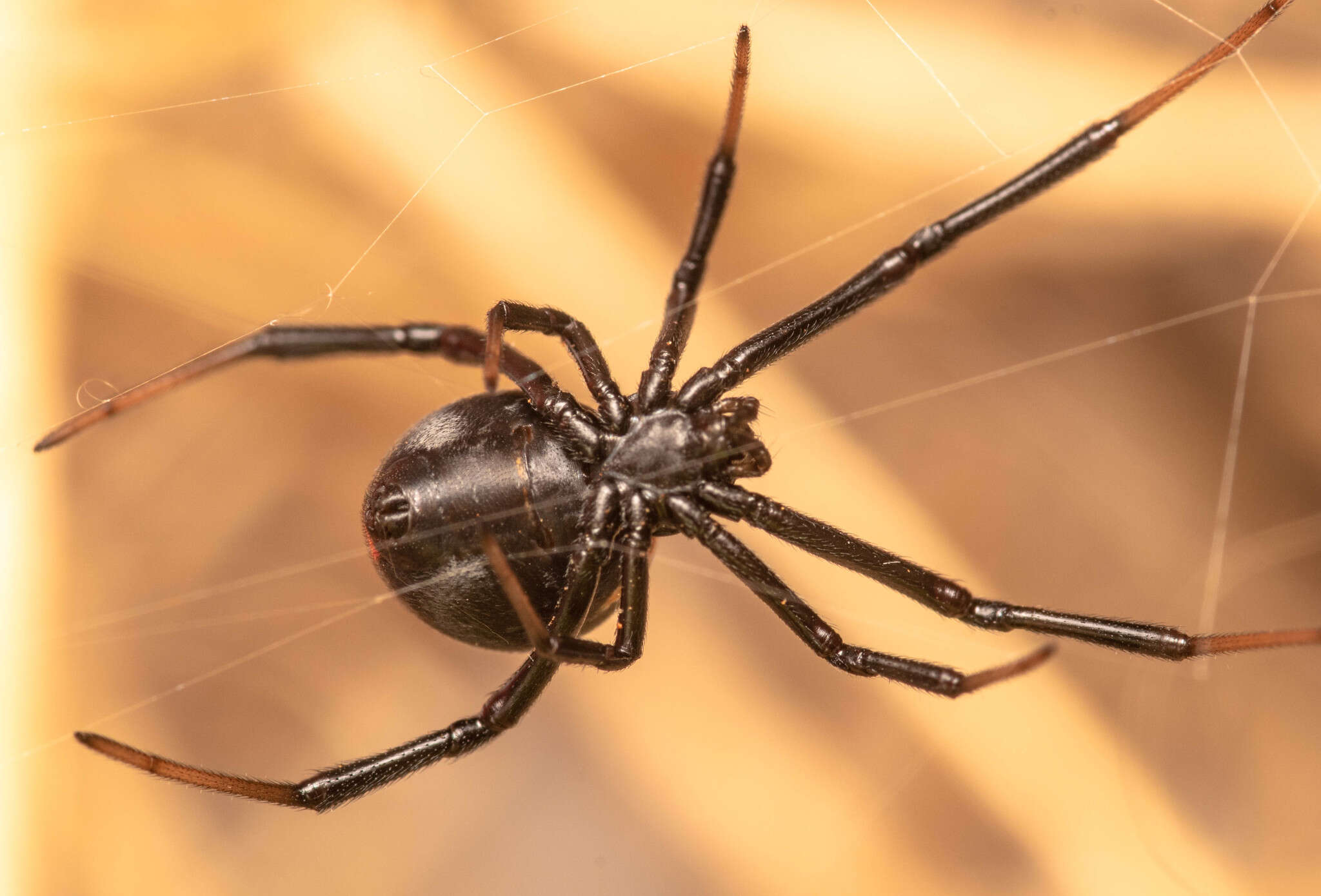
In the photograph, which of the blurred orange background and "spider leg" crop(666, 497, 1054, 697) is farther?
the blurred orange background

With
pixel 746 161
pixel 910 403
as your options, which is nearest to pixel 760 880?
pixel 910 403

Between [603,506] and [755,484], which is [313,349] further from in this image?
[755,484]

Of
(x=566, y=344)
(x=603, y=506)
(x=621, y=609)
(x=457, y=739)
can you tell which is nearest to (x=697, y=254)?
(x=566, y=344)

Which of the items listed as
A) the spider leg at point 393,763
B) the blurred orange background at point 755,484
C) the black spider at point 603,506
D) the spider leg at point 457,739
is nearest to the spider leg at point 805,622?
the black spider at point 603,506

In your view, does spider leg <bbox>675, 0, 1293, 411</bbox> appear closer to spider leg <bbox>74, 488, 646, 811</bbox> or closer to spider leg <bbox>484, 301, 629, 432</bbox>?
spider leg <bbox>484, 301, 629, 432</bbox>

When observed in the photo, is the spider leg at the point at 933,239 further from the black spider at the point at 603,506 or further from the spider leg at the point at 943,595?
the spider leg at the point at 943,595

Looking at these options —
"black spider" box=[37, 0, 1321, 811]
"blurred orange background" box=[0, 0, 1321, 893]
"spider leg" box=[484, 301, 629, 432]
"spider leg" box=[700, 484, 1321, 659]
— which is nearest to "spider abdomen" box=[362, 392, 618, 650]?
"black spider" box=[37, 0, 1321, 811]

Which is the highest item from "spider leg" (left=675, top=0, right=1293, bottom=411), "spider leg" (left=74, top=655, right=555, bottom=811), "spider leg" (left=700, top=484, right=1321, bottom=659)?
"spider leg" (left=675, top=0, right=1293, bottom=411)

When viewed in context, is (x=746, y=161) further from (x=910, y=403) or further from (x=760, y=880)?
(x=760, y=880)
